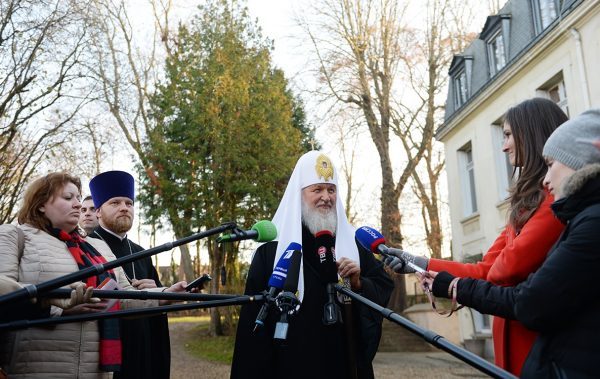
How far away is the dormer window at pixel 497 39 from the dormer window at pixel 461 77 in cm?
129

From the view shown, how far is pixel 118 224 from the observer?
4.72 metres

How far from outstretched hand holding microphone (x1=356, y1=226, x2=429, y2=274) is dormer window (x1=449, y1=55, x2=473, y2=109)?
17346 mm

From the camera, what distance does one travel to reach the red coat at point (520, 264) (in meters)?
2.56

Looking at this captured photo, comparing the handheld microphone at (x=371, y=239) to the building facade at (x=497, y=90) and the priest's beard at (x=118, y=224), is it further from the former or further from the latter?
the building facade at (x=497, y=90)

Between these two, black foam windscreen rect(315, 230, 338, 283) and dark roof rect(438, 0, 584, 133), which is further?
dark roof rect(438, 0, 584, 133)

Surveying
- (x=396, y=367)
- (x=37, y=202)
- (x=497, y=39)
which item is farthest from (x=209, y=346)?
(x=37, y=202)

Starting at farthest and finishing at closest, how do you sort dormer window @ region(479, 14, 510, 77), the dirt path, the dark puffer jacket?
dormer window @ region(479, 14, 510, 77), the dirt path, the dark puffer jacket

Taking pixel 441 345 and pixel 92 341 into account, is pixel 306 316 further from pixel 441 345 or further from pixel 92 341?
pixel 441 345

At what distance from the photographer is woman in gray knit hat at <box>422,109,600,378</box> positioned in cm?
206

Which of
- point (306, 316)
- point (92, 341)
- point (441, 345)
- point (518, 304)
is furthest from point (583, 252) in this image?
point (92, 341)

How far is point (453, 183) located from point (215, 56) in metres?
9.13

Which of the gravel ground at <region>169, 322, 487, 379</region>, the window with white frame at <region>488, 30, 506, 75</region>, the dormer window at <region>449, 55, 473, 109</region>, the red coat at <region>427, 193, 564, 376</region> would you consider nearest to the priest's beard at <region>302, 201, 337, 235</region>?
the red coat at <region>427, 193, 564, 376</region>

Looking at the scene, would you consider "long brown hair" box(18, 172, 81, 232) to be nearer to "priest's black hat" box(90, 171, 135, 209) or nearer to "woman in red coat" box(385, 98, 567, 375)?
"priest's black hat" box(90, 171, 135, 209)

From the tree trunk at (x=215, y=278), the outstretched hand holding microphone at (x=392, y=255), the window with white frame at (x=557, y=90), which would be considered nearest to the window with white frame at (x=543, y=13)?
the window with white frame at (x=557, y=90)
